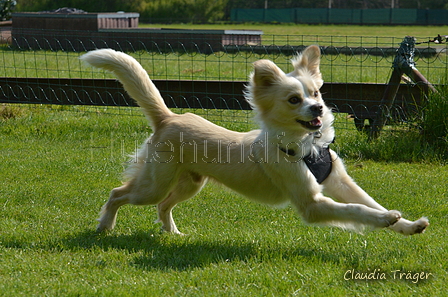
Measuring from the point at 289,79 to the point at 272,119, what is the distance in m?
0.31

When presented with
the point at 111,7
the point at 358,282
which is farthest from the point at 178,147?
the point at 111,7

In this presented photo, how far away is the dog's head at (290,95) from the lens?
3.79 meters

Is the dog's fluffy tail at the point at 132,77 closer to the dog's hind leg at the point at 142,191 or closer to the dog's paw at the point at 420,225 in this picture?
the dog's hind leg at the point at 142,191

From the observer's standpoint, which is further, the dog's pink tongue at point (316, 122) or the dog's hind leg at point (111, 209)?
the dog's hind leg at point (111, 209)

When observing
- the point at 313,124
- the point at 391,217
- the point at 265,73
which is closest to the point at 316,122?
the point at 313,124

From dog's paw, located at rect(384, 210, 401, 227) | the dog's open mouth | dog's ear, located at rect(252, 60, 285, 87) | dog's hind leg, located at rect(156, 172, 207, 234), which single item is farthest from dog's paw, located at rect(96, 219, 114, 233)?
dog's paw, located at rect(384, 210, 401, 227)

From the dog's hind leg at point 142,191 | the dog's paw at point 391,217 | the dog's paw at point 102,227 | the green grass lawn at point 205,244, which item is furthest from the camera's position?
the dog's paw at point 102,227

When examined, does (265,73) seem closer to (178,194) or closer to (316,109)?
(316,109)

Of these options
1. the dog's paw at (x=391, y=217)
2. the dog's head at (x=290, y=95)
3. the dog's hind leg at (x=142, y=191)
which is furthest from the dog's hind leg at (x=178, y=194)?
the dog's paw at (x=391, y=217)

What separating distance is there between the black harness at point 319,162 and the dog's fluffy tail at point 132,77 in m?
1.13

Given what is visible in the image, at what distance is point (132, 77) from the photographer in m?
4.38

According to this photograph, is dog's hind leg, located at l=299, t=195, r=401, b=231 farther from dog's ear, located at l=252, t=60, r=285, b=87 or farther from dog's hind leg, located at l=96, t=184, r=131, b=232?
dog's hind leg, located at l=96, t=184, r=131, b=232

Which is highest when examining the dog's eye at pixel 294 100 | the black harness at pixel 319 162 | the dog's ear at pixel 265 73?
the dog's ear at pixel 265 73

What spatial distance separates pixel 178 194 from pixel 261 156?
86 centimetres
